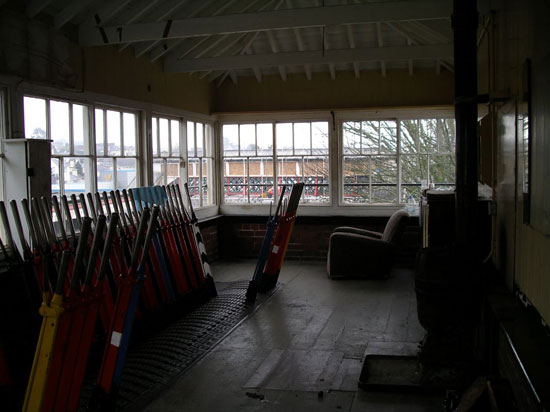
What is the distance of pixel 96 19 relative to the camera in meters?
6.52

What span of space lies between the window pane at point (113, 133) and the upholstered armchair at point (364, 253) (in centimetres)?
332

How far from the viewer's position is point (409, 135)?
33.0ft

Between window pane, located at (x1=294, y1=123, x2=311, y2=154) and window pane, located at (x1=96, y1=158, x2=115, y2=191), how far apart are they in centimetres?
403

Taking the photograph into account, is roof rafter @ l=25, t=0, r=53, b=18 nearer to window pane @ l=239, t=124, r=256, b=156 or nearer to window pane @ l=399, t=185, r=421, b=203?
window pane @ l=239, t=124, r=256, b=156

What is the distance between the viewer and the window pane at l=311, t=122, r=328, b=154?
10.4m

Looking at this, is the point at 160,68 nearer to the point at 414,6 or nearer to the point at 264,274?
the point at 264,274

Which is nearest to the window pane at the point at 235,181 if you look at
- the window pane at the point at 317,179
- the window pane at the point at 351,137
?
the window pane at the point at 317,179

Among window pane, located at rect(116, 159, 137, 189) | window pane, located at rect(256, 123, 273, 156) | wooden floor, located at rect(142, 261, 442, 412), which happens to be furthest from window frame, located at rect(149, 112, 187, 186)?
wooden floor, located at rect(142, 261, 442, 412)

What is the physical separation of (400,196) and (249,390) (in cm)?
625

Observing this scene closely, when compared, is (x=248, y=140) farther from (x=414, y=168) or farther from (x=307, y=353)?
(x=307, y=353)

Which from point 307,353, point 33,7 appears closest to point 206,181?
point 33,7

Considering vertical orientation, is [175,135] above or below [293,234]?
above

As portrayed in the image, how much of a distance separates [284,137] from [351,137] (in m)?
1.19

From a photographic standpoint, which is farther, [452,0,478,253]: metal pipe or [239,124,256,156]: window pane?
[239,124,256,156]: window pane
